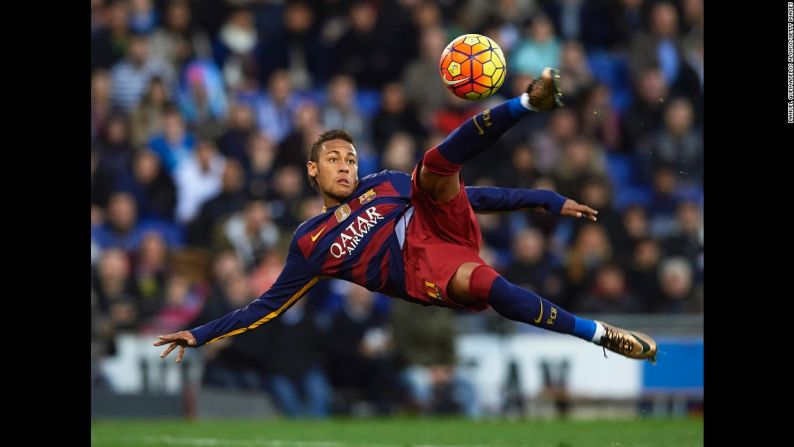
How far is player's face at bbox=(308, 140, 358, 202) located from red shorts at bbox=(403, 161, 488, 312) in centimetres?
50

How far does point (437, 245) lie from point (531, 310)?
840 mm

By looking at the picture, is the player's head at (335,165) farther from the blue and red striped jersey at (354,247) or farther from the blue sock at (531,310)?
the blue sock at (531,310)

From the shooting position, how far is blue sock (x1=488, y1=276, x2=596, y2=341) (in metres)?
7.93

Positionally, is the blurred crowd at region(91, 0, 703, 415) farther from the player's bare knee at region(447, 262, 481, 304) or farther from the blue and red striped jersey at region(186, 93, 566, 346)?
the player's bare knee at region(447, 262, 481, 304)

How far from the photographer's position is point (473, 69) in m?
8.11

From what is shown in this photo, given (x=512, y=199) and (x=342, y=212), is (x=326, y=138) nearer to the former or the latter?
(x=342, y=212)

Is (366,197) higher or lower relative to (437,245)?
higher

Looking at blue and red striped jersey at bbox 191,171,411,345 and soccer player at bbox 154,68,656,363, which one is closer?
soccer player at bbox 154,68,656,363

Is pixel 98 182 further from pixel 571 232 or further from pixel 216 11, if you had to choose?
pixel 571 232

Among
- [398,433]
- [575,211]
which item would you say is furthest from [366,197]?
[398,433]

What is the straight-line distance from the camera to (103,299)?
13.9 meters

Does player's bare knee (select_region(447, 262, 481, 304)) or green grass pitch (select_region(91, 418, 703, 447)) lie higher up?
player's bare knee (select_region(447, 262, 481, 304))

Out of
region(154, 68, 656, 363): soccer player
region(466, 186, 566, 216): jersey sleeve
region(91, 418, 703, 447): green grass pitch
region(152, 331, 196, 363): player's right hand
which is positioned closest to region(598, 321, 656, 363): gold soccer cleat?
region(154, 68, 656, 363): soccer player

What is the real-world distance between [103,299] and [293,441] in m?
4.09
